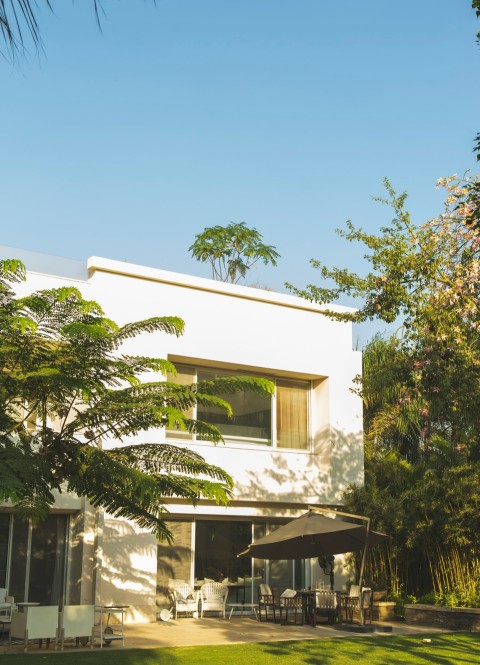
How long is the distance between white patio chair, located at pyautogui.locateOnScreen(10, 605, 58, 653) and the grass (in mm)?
288

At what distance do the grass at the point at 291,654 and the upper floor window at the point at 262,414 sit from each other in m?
6.52

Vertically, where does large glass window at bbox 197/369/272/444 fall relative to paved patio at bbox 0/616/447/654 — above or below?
above

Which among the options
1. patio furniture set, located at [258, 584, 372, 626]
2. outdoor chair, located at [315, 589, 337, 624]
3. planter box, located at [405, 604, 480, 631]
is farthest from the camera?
outdoor chair, located at [315, 589, 337, 624]

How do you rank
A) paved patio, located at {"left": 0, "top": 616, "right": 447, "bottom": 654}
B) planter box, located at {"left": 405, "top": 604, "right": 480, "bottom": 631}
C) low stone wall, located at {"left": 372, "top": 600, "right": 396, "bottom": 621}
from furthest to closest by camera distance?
1. low stone wall, located at {"left": 372, "top": 600, "right": 396, "bottom": 621}
2. planter box, located at {"left": 405, "top": 604, "right": 480, "bottom": 631}
3. paved patio, located at {"left": 0, "top": 616, "right": 447, "bottom": 654}

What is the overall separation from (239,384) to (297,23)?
9437 millimetres

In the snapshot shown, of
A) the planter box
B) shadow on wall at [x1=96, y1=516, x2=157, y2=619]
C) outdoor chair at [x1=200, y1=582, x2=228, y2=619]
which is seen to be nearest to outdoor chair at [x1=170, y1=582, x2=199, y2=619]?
outdoor chair at [x1=200, y1=582, x2=228, y2=619]

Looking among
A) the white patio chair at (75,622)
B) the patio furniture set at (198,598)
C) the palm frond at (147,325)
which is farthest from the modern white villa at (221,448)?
the palm frond at (147,325)

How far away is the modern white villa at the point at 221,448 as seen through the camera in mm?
17672

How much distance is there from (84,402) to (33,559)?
672 centimetres

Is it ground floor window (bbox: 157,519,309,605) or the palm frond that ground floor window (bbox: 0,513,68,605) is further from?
the palm frond

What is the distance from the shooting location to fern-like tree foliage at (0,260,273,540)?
11625 millimetres

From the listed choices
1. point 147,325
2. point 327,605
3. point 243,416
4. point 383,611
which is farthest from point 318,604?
point 147,325

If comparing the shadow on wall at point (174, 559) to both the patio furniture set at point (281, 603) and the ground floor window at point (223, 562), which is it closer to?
the ground floor window at point (223, 562)

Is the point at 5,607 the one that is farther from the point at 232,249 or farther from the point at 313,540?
the point at 232,249
